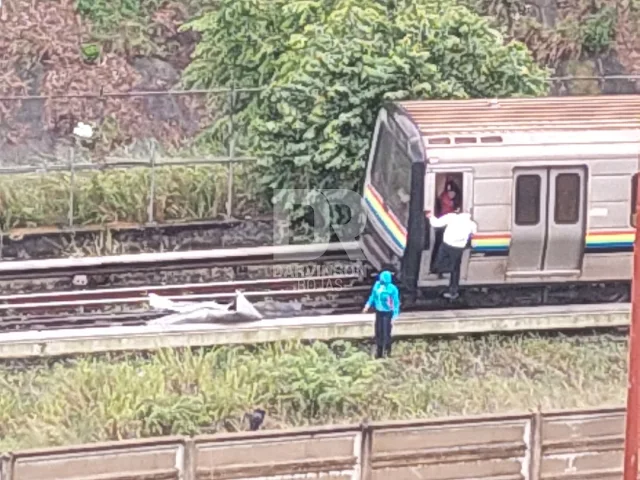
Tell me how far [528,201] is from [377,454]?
4268 millimetres

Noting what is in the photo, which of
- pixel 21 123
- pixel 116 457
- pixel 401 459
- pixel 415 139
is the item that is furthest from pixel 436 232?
pixel 21 123

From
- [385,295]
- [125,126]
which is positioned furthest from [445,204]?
[125,126]

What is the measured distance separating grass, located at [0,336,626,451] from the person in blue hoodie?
180 mm

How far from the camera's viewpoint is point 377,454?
10.8 m

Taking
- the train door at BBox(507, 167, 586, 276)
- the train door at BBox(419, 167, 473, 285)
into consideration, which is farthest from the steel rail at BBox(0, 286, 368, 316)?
the train door at BBox(507, 167, 586, 276)

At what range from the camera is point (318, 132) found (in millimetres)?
16062

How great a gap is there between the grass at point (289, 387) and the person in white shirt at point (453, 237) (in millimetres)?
796

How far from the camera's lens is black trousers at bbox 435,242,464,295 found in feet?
46.0

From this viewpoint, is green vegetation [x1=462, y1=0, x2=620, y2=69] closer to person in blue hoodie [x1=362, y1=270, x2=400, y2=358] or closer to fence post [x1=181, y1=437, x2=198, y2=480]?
person in blue hoodie [x1=362, y1=270, x2=400, y2=358]

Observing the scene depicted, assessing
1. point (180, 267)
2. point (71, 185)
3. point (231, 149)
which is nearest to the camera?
point (180, 267)

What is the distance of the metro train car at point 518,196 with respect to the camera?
46.1 ft

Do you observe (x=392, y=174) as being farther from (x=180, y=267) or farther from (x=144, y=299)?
(x=144, y=299)

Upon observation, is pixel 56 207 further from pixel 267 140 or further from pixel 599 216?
pixel 599 216

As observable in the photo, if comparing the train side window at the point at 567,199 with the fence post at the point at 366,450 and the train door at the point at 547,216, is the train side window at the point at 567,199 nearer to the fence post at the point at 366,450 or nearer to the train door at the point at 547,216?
the train door at the point at 547,216
